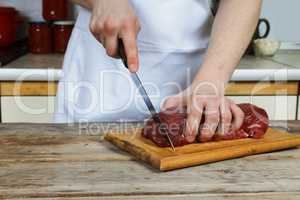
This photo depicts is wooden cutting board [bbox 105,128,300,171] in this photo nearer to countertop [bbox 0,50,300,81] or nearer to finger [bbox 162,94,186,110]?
finger [bbox 162,94,186,110]

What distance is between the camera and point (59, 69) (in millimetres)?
1527

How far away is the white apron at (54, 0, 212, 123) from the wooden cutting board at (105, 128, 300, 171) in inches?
10.4

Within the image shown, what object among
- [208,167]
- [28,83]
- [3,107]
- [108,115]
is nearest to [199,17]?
[108,115]

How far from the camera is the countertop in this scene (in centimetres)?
150

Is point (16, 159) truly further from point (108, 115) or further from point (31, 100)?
point (31, 100)

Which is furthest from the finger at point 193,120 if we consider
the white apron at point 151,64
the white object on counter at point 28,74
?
the white object on counter at point 28,74

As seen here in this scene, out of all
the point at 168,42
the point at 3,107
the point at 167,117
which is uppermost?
the point at 168,42

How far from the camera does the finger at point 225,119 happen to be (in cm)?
80

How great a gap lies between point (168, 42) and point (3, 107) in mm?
681

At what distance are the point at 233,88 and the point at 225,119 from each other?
0.80 metres

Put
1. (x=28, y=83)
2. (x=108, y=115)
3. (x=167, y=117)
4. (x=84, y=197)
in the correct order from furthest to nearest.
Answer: (x=28, y=83) < (x=108, y=115) < (x=167, y=117) < (x=84, y=197)

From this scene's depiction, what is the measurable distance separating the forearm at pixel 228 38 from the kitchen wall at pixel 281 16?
115 cm

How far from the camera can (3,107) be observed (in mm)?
1547

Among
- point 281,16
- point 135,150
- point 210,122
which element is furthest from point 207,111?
point 281,16
